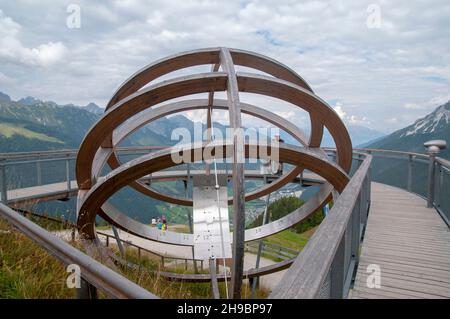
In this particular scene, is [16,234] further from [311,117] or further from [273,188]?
[273,188]

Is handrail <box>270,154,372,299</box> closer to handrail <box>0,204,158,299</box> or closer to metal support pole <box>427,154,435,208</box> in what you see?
handrail <box>0,204,158,299</box>

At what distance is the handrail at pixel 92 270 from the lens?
5.51 feet

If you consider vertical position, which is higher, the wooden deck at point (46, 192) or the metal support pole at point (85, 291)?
the metal support pole at point (85, 291)

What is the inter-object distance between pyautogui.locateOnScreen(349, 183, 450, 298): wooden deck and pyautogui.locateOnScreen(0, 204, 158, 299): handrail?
344 cm

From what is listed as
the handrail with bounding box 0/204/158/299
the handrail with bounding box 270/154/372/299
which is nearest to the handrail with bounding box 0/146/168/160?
the handrail with bounding box 0/204/158/299

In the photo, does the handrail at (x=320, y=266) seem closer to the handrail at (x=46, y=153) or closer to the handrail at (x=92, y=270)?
the handrail at (x=92, y=270)

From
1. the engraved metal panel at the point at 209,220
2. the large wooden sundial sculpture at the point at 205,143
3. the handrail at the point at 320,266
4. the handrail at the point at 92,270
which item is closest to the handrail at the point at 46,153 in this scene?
the large wooden sundial sculpture at the point at 205,143

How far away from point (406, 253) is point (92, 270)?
217 inches

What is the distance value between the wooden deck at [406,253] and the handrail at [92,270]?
3445 mm

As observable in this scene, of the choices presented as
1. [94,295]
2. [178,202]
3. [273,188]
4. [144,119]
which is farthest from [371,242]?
[178,202]

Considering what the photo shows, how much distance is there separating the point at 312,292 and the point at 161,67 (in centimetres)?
1060

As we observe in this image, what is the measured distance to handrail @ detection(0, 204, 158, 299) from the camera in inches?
66.1

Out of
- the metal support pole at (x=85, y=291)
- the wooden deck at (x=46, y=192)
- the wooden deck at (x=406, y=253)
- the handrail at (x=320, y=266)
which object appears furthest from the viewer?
the wooden deck at (x=46, y=192)

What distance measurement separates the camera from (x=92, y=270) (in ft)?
6.40
